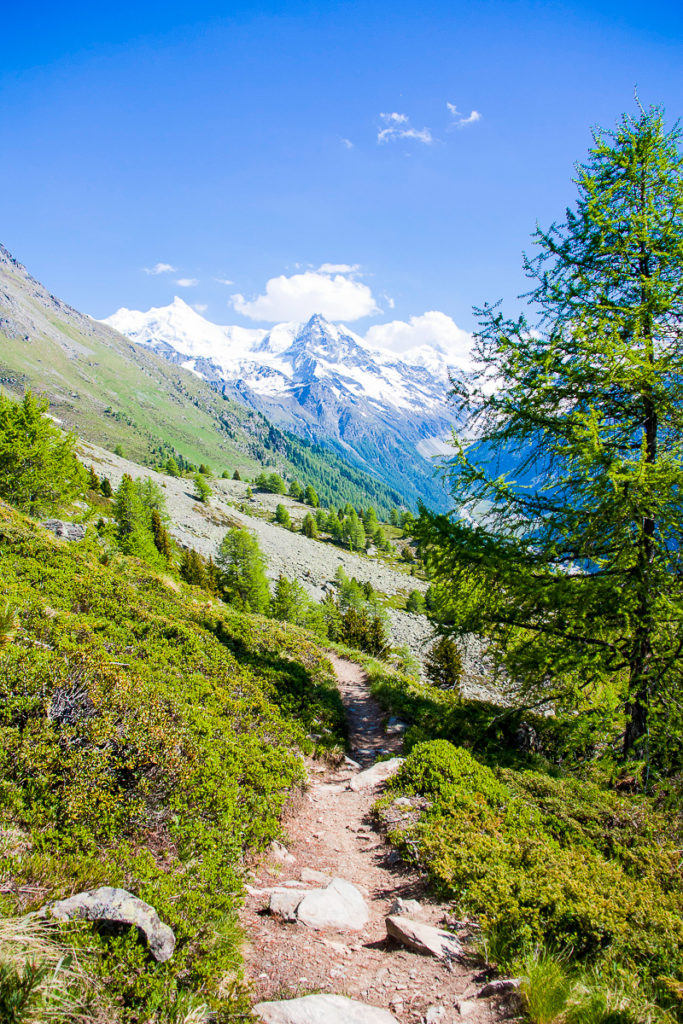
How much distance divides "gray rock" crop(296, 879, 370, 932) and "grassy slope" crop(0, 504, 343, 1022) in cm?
88

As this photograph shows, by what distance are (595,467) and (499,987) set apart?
602 cm

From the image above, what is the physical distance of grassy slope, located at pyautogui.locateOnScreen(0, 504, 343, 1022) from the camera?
12.2 ft

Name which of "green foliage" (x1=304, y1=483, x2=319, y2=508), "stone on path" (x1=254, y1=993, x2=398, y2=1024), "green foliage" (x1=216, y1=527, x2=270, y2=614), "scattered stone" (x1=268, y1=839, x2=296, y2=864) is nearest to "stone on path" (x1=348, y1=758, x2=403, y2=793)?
"scattered stone" (x1=268, y1=839, x2=296, y2=864)

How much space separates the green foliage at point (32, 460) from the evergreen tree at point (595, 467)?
76.3 ft

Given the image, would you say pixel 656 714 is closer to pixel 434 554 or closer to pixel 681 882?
pixel 681 882

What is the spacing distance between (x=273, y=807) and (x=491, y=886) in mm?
3312

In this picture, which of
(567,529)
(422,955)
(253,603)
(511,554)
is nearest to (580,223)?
(567,529)

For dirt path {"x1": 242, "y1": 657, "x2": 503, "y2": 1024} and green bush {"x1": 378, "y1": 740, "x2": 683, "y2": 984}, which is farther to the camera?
green bush {"x1": 378, "y1": 740, "x2": 683, "y2": 984}

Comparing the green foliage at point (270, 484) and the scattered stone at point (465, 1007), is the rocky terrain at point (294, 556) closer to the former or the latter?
the green foliage at point (270, 484)

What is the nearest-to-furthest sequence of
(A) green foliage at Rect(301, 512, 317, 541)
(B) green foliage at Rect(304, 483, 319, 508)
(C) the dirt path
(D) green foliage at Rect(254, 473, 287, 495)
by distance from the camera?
(C) the dirt path < (A) green foliage at Rect(301, 512, 317, 541) < (B) green foliage at Rect(304, 483, 319, 508) < (D) green foliage at Rect(254, 473, 287, 495)

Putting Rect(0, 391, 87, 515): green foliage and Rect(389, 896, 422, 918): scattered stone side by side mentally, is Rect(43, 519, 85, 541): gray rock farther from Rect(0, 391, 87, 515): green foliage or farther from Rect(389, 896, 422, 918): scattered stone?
Rect(389, 896, 422, 918): scattered stone

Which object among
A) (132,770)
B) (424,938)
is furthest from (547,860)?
(132,770)

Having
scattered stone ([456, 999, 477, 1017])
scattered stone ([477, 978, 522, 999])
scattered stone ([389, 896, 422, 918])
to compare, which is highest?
scattered stone ([477, 978, 522, 999])

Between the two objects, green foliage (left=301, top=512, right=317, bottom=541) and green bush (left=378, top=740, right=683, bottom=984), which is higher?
green foliage (left=301, top=512, right=317, bottom=541)
